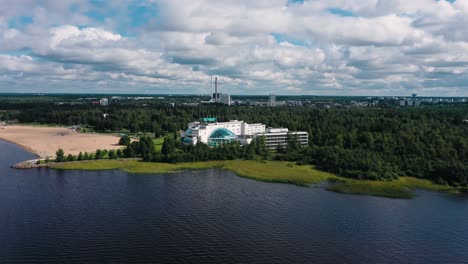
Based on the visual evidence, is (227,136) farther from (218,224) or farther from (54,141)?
(218,224)

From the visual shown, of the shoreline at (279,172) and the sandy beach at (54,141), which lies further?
the sandy beach at (54,141)

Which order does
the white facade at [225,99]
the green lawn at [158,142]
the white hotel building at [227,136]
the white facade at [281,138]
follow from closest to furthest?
the white facade at [281,138], the white hotel building at [227,136], the green lawn at [158,142], the white facade at [225,99]

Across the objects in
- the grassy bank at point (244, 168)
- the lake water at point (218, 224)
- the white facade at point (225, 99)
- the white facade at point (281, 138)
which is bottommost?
the lake water at point (218, 224)

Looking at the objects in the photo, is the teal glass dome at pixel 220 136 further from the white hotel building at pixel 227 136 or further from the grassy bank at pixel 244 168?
the grassy bank at pixel 244 168

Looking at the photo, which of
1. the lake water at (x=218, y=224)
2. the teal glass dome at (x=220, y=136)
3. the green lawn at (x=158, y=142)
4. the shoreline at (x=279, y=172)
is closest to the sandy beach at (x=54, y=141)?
the green lawn at (x=158, y=142)

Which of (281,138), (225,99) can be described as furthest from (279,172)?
(225,99)

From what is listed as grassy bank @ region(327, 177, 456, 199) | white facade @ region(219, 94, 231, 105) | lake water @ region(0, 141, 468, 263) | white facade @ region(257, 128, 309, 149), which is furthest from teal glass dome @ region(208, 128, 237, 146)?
white facade @ region(219, 94, 231, 105)

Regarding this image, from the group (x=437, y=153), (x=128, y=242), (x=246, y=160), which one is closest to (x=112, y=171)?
(x=246, y=160)
